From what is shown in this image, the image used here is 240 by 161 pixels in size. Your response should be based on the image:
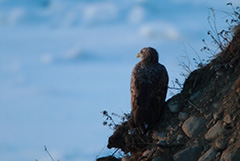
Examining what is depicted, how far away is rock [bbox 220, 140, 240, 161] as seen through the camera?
303 inches

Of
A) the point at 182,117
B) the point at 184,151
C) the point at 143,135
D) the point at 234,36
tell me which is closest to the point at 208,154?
the point at 184,151

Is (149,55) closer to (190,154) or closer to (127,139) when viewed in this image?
(127,139)

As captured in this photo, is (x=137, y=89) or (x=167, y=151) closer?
(x=167, y=151)

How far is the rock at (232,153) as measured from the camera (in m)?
Answer: 7.71

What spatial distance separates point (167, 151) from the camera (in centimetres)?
872

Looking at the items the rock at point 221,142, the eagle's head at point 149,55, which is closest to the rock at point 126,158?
the eagle's head at point 149,55

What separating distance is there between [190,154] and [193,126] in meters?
0.64

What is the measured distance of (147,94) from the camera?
955 centimetres

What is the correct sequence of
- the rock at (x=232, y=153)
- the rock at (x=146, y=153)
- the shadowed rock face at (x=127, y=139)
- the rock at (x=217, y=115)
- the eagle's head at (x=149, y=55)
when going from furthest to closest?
the eagle's head at (x=149, y=55) < the shadowed rock face at (x=127, y=139) < the rock at (x=146, y=153) < the rock at (x=217, y=115) < the rock at (x=232, y=153)

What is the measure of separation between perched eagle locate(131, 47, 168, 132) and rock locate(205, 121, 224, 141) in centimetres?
140

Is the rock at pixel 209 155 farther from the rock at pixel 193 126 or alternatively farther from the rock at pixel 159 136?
the rock at pixel 159 136

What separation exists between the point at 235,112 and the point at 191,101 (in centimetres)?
117

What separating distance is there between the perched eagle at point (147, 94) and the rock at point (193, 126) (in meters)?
0.82

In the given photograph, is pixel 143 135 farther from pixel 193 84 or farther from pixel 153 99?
pixel 193 84
